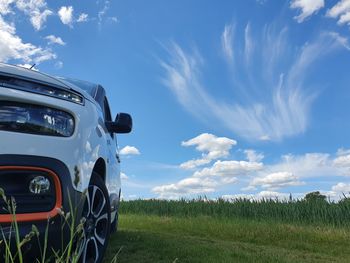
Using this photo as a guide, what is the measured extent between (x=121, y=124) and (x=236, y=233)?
661 centimetres

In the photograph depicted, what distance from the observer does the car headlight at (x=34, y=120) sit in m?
2.99

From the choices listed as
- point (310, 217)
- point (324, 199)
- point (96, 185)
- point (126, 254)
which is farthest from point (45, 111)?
point (324, 199)

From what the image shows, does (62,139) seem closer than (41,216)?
No

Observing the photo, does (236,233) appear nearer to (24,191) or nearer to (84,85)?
(84,85)

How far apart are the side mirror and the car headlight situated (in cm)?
153

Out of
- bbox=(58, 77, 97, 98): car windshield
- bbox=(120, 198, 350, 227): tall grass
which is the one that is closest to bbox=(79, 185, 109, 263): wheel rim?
bbox=(58, 77, 97, 98): car windshield

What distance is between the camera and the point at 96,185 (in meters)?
3.89

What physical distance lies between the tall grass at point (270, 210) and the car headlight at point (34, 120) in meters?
12.1

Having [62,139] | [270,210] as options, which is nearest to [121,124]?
[62,139]

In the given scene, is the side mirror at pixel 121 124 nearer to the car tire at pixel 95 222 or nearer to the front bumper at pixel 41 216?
the car tire at pixel 95 222

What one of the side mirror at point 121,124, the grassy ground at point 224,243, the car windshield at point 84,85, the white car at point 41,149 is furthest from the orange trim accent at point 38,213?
the car windshield at point 84,85

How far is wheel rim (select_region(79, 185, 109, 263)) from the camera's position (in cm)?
372

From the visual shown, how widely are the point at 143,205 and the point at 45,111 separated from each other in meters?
18.6

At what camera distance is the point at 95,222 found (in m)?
3.94
